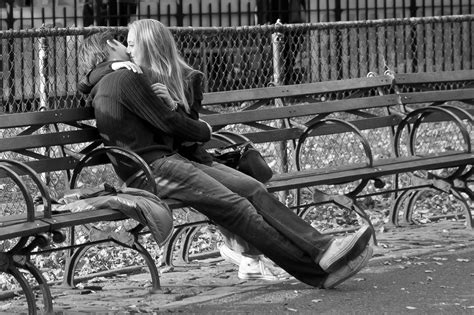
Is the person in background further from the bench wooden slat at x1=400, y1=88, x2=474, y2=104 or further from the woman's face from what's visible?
the bench wooden slat at x1=400, y1=88, x2=474, y2=104

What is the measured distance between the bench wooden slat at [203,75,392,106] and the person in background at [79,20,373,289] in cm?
121

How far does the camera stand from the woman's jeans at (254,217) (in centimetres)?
705

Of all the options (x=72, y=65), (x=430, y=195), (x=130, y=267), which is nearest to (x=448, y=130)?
(x=430, y=195)

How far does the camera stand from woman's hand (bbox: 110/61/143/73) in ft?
24.0

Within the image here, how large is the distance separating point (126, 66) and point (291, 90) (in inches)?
80.0

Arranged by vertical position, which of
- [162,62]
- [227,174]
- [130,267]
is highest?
[162,62]

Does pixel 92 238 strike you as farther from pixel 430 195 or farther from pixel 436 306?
pixel 430 195

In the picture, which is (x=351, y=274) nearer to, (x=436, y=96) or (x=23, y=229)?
(x=23, y=229)

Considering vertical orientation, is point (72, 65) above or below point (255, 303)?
above

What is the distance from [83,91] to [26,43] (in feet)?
17.5

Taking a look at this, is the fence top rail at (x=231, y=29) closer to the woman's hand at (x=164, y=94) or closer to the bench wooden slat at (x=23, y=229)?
the woman's hand at (x=164, y=94)

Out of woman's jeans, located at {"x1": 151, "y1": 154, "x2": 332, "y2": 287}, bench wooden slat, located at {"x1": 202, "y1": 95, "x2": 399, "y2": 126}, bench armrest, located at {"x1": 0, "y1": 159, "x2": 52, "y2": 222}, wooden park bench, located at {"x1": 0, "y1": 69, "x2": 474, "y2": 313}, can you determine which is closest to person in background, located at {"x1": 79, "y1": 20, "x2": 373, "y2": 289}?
woman's jeans, located at {"x1": 151, "y1": 154, "x2": 332, "y2": 287}

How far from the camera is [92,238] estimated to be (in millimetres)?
7301

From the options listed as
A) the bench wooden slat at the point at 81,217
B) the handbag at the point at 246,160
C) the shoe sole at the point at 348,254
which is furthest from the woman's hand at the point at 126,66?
the shoe sole at the point at 348,254
